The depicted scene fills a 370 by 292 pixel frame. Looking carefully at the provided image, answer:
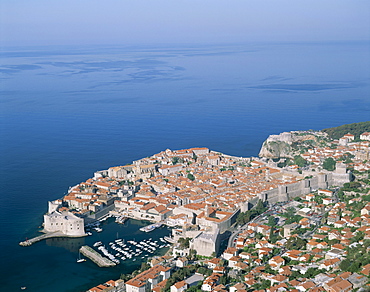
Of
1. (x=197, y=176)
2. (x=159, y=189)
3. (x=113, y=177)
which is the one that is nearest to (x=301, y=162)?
(x=197, y=176)

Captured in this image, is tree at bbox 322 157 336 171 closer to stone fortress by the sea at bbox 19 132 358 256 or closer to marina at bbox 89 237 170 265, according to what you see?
stone fortress by the sea at bbox 19 132 358 256

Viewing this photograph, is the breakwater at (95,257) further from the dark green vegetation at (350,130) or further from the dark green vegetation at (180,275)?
the dark green vegetation at (350,130)

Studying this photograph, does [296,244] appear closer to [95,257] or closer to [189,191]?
[95,257]

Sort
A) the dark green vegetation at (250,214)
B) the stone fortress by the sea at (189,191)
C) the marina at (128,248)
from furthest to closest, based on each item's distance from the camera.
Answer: the dark green vegetation at (250,214), the stone fortress by the sea at (189,191), the marina at (128,248)

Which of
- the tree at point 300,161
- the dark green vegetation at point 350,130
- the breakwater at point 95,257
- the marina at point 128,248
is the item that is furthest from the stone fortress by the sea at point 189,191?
the dark green vegetation at point 350,130

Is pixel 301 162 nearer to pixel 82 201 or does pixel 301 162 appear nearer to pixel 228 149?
pixel 228 149

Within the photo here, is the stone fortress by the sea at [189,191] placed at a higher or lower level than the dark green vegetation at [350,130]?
lower

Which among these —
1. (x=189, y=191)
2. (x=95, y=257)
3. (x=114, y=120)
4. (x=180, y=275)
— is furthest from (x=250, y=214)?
(x=114, y=120)
